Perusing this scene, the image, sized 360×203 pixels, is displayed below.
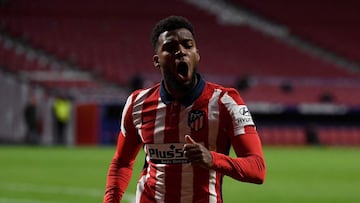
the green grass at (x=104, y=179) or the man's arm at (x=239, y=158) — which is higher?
the green grass at (x=104, y=179)

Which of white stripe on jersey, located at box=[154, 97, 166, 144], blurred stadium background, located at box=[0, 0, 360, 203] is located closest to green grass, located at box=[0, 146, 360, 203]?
blurred stadium background, located at box=[0, 0, 360, 203]

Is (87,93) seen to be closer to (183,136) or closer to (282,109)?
(282,109)

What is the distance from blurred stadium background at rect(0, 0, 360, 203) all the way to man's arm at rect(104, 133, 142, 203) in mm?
19995

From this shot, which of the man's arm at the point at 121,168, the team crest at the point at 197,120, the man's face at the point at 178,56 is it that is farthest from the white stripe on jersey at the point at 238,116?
the man's arm at the point at 121,168

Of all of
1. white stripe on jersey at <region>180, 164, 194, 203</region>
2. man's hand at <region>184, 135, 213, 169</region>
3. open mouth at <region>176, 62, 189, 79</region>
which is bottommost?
white stripe on jersey at <region>180, 164, 194, 203</region>

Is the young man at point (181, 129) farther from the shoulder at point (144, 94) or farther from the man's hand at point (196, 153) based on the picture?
the man's hand at point (196, 153)

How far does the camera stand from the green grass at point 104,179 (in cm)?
1191

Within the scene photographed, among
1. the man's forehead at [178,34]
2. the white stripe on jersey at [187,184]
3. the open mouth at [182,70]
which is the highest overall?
the man's forehead at [178,34]

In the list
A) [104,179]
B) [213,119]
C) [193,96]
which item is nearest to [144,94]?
[193,96]

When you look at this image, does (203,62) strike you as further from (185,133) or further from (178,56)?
(178,56)

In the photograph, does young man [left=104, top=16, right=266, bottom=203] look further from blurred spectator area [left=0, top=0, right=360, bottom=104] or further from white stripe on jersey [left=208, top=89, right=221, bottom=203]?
blurred spectator area [left=0, top=0, right=360, bottom=104]

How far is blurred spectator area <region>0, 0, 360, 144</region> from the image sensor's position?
30.2 metres

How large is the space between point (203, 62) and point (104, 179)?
61.5 ft

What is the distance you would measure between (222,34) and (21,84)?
10.4 m
